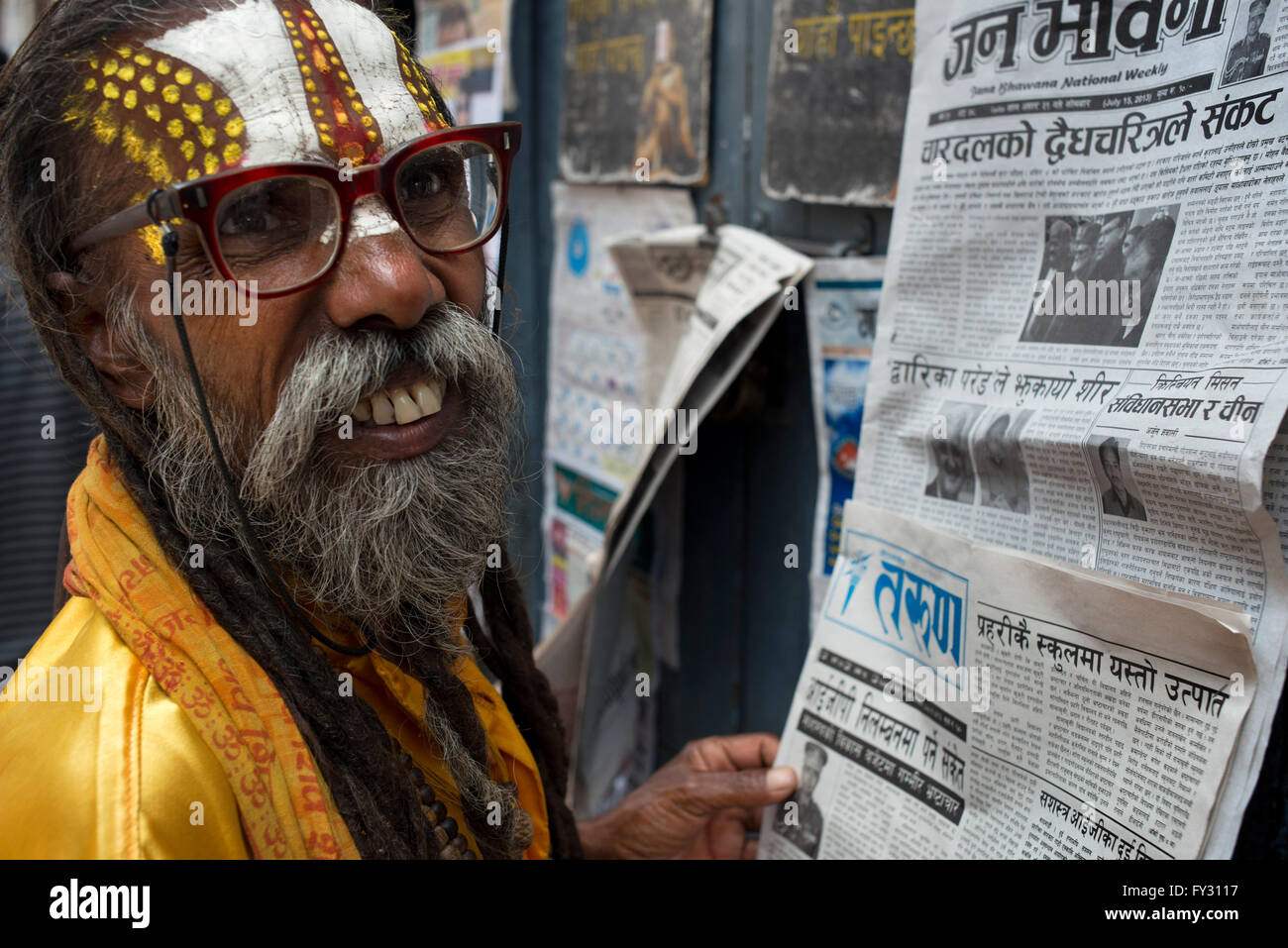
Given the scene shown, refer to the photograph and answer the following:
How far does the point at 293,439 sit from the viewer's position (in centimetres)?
87

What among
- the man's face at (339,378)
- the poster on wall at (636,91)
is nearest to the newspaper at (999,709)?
the man's face at (339,378)

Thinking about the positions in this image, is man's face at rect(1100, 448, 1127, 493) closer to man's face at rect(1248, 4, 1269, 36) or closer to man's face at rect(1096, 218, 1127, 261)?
man's face at rect(1096, 218, 1127, 261)

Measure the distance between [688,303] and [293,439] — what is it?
856 mm

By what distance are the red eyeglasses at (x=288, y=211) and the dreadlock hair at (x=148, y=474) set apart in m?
0.05

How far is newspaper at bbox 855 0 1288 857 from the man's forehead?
0.62 metres

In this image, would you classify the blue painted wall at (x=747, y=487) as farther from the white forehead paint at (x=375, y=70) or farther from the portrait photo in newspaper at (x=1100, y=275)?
the white forehead paint at (x=375, y=70)

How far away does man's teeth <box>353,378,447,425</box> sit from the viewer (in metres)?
0.91

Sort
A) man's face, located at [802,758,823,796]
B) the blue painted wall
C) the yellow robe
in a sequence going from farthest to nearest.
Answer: the blue painted wall
man's face, located at [802,758,823,796]
the yellow robe

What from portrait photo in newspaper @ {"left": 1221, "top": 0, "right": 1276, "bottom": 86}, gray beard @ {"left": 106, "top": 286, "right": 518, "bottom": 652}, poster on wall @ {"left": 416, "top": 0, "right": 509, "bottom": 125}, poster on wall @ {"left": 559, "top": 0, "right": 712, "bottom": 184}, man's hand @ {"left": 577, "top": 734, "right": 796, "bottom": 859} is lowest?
man's hand @ {"left": 577, "top": 734, "right": 796, "bottom": 859}

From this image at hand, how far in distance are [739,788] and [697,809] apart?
0.23 ft

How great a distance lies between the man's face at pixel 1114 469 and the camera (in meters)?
0.85

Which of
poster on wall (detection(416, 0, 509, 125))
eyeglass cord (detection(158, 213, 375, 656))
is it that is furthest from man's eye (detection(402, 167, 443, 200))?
poster on wall (detection(416, 0, 509, 125))

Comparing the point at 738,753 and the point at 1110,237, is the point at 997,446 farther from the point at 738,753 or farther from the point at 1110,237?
the point at 738,753
